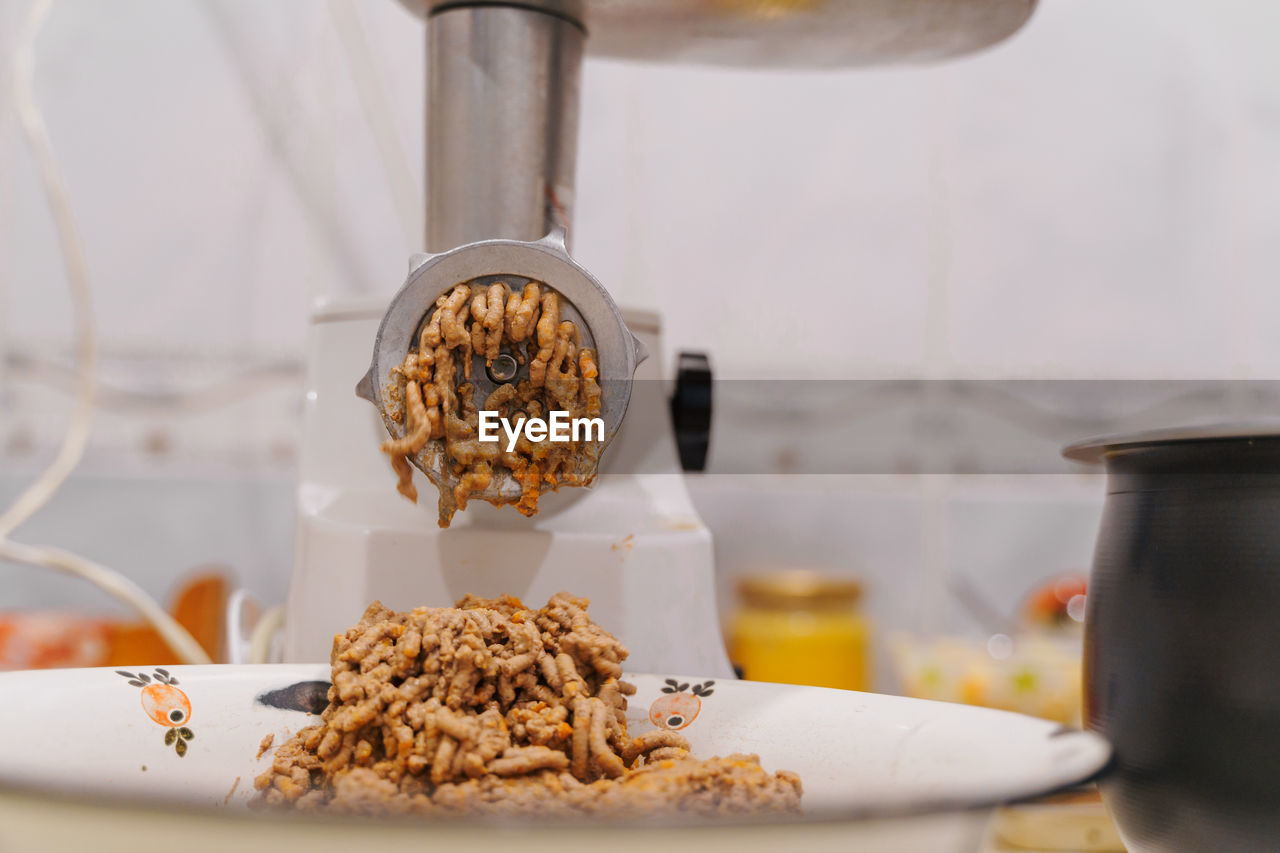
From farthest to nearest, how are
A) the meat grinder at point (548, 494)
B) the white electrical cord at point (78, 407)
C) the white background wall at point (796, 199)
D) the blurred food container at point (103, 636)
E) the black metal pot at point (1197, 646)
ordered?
the white background wall at point (796, 199) → the blurred food container at point (103, 636) → the white electrical cord at point (78, 407) → the meat grinder at point (548, 494) → the black metal pot at point (1197, 646)

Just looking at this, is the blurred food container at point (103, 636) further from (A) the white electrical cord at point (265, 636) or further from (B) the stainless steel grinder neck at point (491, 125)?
(B) the stainless steel grinder neck at point (491, 125)

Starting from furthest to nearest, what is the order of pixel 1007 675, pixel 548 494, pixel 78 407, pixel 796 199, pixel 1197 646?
pixel 796 199 < pixel 78 407 < pixel 1007 675 < pixel 548 494 < pixel 1197 646

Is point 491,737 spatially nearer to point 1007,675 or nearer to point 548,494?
point 548,494

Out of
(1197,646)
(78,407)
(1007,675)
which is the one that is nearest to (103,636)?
(78,407)

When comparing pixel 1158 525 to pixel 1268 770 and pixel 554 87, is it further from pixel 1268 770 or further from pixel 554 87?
pixel 554 87

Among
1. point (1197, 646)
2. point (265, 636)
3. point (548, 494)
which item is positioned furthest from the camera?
point (265, 636)

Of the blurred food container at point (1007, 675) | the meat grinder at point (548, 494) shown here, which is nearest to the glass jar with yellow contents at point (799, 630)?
the blurred food container at point (1007, 675)

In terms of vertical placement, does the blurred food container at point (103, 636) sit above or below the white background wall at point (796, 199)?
below
